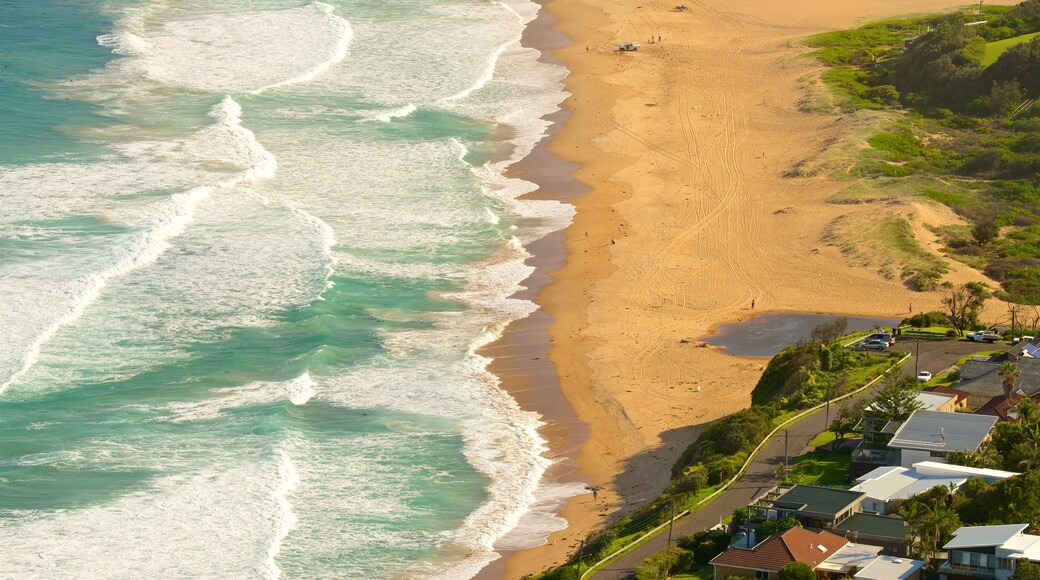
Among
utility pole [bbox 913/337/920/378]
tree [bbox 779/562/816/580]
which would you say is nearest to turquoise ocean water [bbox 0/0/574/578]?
tree [bbox 779/562/816/580]

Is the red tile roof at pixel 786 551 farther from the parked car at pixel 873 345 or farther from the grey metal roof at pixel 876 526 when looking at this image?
the parked car at pixel 873 345

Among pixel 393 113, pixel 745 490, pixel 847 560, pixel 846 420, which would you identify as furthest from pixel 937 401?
pixel 393 113

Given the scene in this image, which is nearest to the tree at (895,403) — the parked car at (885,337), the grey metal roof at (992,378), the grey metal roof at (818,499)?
the grey metal roof at (992,378)

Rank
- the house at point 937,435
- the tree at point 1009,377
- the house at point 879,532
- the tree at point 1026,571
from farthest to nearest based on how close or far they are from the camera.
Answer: the tree at point 1009,377, the house at point 937,435, the house at point 879,532, the tree at point 1026,571

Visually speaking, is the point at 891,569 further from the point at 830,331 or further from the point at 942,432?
the point at 830,331

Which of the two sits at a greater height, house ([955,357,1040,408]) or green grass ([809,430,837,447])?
house ([955,357,1040,408])

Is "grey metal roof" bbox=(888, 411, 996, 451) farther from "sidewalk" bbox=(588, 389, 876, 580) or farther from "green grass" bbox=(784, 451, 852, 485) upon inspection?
"sidewalk" bbox=(588, 389, 876, 580)
